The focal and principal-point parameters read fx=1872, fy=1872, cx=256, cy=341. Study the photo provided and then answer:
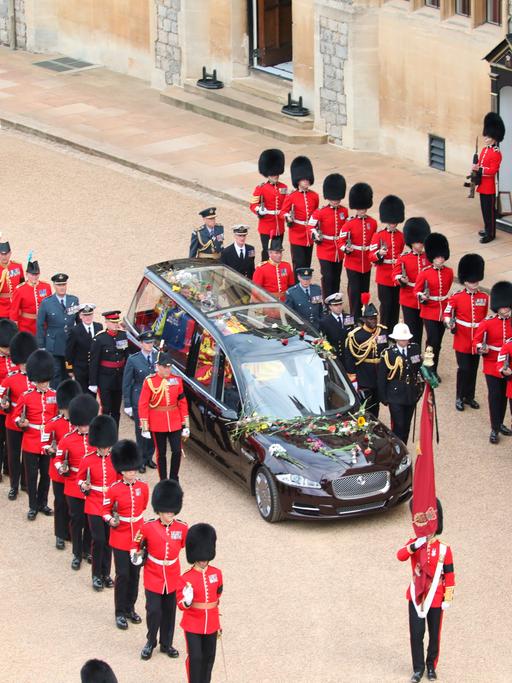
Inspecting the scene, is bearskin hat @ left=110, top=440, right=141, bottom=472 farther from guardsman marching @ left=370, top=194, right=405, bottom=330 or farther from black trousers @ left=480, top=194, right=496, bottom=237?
black trousers @ left=480, top=194, right=496, bottom=237

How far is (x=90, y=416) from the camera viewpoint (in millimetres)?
14547

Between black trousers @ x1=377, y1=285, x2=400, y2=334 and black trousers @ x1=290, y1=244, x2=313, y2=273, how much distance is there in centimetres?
146

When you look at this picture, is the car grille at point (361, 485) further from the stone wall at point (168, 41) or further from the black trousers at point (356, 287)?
the stone wall at point (168, 41)

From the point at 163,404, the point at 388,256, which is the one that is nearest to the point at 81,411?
the point at 163,404

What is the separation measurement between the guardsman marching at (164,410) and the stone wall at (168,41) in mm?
12801

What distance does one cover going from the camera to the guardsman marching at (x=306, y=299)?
18078 millimetres

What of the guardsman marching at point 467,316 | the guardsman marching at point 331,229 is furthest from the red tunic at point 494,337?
the guardsman marching at point 331,229

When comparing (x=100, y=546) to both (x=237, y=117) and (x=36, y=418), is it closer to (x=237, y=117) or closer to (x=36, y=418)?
(x=36, y=418)

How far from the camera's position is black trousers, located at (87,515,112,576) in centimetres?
1432

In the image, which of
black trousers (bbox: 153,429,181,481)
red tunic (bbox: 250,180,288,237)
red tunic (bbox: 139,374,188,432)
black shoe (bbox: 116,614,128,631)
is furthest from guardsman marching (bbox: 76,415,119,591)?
red tunic (bbox: 250,180,288,237)

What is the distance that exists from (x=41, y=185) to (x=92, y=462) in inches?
423

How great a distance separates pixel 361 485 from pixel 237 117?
12220 mm

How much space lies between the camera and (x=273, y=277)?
18.8 metres

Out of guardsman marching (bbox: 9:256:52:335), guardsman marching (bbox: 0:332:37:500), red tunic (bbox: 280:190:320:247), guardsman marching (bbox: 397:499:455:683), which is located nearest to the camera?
guardsman marching (bbox: 397:499:455:683)
